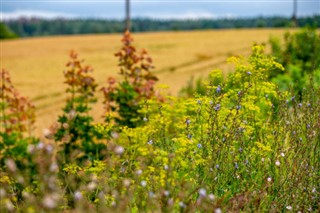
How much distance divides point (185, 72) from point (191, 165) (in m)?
20.2

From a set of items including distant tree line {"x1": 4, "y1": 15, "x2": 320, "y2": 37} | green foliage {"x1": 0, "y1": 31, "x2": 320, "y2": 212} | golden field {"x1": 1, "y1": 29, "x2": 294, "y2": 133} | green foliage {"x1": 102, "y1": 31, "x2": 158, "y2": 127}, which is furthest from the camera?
distant tree line {"x1": 4, "y1": 15, "x2": 320, "y2": 37}

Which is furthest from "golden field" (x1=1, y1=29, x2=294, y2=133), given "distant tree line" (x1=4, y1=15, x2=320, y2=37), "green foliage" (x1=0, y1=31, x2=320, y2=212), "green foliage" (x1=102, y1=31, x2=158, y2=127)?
"distant tree line" (x1=4, y1=15, x2=320, y2=37)

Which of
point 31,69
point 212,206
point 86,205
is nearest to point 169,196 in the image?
point 212,206

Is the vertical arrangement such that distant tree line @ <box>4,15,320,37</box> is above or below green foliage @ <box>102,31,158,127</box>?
below

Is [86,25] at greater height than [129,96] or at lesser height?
lesser

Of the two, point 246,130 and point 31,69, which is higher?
point 246,130

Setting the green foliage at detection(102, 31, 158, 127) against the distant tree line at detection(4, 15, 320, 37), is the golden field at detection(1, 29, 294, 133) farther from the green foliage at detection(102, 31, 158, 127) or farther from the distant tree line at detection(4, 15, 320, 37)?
the distant tree line at detection(4, 15, 320, 37)

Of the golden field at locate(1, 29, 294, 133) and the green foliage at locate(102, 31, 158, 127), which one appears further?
the golden field at locate(1, 29, 294, 133)

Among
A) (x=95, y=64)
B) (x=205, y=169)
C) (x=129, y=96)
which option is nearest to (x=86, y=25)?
(x=95, y=64)

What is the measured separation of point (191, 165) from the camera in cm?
414

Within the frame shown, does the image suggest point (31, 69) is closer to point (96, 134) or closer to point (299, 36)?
point (299, 36)

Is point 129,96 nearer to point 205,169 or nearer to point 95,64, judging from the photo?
point 205,169

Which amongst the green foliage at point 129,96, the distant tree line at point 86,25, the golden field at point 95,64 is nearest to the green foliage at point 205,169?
the green foliage at point 129,96

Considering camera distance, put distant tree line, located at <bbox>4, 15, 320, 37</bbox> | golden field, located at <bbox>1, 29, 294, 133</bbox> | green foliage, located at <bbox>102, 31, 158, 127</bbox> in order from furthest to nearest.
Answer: distant tree line, located at <bbox>4, 15, 320, 37</bbox> → golden field, located at <bbox>1, 29, 294, 133</bbox> → green foliage, located at <bbox>102, 31, 158, 127</bbox>
